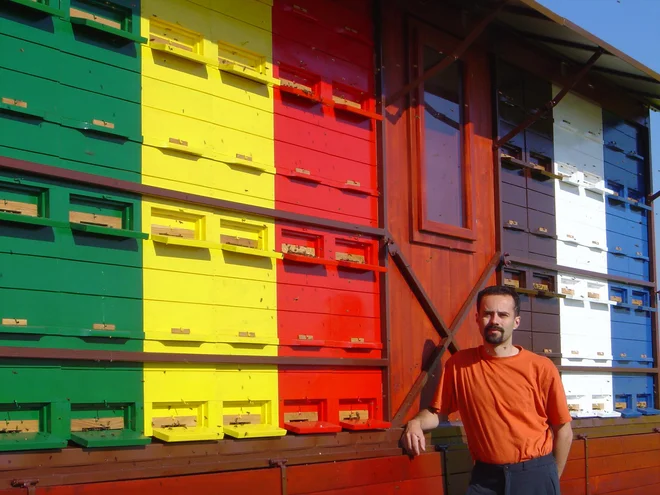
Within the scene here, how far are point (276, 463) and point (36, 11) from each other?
3653 millimetres

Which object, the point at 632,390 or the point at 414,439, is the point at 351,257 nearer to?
the point at 414,439

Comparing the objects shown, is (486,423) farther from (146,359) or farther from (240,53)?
(240,53)

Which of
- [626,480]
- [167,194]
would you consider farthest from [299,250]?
[626,480]

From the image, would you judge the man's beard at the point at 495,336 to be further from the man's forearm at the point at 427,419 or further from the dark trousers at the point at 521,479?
the dark trousers at the point at 521,479

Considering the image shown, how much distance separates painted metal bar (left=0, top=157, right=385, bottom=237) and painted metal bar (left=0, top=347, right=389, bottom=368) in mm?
1172

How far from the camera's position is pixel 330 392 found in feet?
27.0

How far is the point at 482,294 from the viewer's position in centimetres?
624

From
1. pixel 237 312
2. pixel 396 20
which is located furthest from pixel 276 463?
pixel 396 20

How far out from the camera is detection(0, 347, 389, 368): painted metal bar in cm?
603

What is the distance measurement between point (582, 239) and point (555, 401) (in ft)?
21.1

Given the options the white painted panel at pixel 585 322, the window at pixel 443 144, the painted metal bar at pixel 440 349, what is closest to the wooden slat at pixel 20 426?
the painted metal bar at pixel 440 349

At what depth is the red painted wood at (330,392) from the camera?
309 inches

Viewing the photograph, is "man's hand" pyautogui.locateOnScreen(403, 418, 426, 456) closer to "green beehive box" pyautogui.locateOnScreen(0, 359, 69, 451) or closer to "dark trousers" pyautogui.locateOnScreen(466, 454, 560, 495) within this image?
"dark trousers" pyautogui.locateOnScreen(466, 454, 560, 495)

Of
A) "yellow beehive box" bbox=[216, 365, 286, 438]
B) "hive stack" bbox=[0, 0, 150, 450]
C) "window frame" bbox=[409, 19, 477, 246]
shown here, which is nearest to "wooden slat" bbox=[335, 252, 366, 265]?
"window frame" bbox=[409, 19, 477, 246]
